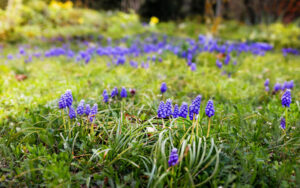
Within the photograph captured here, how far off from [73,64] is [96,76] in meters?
1.10

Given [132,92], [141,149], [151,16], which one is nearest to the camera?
[141,149]

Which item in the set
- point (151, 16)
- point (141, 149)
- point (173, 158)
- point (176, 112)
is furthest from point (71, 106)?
point (151, 16)

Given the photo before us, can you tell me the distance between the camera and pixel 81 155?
66.8 inches

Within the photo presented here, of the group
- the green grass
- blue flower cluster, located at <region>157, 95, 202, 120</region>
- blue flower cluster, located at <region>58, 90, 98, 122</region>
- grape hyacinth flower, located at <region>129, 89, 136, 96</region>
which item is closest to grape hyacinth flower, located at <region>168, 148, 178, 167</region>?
the green grass

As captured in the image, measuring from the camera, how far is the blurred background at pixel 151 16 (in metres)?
8.56

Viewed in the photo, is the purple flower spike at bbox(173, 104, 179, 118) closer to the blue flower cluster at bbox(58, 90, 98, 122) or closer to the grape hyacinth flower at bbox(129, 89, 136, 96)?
the blue flower cluster at bbox(58, 90, 98, 122)

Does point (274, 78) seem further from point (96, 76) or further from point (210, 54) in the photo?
point (96, 76)

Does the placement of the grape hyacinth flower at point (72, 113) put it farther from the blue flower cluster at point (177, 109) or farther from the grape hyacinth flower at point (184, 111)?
the grape hyacinth flower at point (184, 111)

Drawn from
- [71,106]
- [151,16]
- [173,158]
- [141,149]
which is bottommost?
[141,149]

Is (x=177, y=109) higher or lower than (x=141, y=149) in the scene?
higher

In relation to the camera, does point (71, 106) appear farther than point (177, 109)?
Yes

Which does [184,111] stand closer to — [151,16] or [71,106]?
[71,106]

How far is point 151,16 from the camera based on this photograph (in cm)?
1468

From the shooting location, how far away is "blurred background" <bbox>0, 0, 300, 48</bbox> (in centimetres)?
856
